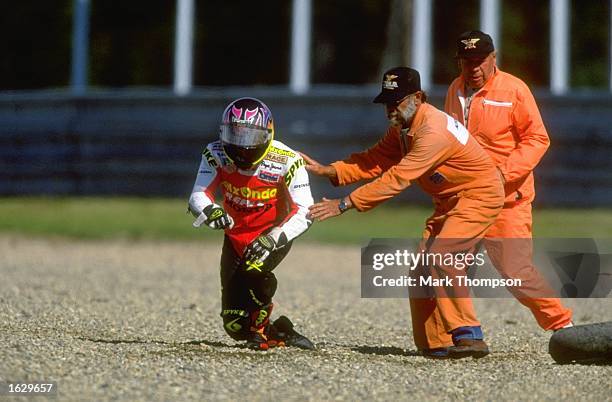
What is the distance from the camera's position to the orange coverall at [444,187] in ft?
27.8

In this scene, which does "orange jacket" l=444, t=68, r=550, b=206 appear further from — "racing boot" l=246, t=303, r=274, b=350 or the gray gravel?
"racing boot" l=246, t=303, r=274, b=350

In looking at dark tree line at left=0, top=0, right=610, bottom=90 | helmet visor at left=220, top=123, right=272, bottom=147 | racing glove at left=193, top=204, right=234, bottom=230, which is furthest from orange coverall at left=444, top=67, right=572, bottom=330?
dark tree line at left=0, top=0, right=610, bottom=90

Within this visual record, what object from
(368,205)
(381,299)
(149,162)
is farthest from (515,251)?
(149,162)

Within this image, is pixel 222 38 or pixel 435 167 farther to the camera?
pixel 222 38

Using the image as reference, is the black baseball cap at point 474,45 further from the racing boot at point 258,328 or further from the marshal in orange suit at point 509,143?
the racing boot at point 258,328

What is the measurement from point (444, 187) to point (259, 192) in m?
1.25

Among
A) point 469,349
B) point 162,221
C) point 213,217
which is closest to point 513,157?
point 469,349

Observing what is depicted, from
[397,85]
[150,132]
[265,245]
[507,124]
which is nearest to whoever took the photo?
[397,85]

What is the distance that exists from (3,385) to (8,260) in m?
9.52

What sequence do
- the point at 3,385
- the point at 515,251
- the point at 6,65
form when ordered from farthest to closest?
the point at 6,65
the point at 515,251
the point at 3,385

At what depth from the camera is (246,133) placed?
8.63 m

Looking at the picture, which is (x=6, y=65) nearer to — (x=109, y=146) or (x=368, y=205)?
(x=109, y=146)

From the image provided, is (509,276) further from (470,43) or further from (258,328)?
(258,328)

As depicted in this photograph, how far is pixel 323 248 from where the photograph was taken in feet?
62.6
